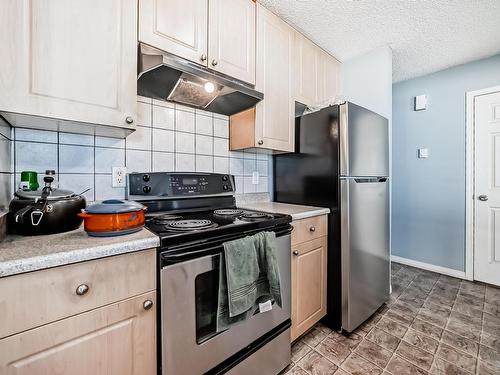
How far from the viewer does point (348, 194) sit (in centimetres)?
160

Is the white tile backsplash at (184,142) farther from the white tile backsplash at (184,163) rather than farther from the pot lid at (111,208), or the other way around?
the pot lid at (111,208)

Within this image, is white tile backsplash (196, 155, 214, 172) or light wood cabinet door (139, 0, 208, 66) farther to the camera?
white tile backsplash (196, 155, 214, 172)

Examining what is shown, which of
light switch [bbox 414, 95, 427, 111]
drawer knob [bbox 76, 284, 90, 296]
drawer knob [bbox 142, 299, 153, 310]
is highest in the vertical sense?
light switch [bbox 414, 95, 427, 111]

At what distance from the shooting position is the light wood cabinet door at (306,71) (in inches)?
76.1

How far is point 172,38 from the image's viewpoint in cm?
123

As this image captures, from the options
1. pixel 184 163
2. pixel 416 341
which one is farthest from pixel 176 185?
pixel 416 341

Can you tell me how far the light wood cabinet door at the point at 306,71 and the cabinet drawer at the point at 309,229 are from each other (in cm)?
102

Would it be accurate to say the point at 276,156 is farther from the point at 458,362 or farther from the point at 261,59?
the point at 458,362

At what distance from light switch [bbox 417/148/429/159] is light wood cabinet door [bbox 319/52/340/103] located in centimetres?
139

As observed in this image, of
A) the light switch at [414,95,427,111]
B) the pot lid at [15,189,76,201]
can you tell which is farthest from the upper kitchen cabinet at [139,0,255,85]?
the light switch at [414,95,427,111]

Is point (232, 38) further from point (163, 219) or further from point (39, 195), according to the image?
point (39, 195)

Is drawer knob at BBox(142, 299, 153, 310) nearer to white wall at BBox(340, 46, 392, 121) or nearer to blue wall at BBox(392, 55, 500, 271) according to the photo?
white wall at BBox(340, 46, 392, 121)

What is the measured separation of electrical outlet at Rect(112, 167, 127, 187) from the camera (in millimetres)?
1357

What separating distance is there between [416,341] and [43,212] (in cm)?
225
